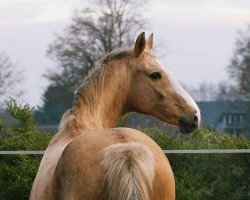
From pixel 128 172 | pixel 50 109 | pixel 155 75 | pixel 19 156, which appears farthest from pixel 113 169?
pixel 50 109

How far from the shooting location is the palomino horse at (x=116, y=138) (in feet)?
12.8

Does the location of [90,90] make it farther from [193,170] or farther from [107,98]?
[193,170]

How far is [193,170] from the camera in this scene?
9062mm

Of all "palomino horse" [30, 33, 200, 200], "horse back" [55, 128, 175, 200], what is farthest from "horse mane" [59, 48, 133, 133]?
"horse back" [55, 128, 175, 200]

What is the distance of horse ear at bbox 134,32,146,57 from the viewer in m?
5.58

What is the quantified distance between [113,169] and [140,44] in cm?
187

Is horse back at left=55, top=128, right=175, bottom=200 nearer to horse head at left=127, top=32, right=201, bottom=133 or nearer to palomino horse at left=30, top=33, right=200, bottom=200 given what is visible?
palomino horse at left=30, top=33, right=200, bottom=200

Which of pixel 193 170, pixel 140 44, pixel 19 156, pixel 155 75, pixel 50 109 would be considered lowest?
pixel 50 109

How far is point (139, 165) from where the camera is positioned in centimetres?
387

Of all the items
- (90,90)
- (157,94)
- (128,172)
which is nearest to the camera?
(128,172)

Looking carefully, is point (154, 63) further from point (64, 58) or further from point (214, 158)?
point (64, 58)

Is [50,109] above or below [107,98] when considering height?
below

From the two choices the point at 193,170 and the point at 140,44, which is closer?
the point at 140,44

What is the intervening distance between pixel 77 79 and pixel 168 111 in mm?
27304
